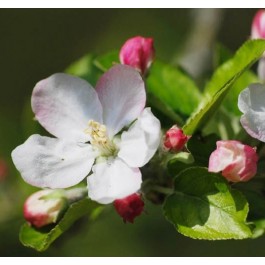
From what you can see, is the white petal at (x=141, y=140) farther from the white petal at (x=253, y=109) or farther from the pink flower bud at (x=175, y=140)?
the white petal at (x=253, y=109)

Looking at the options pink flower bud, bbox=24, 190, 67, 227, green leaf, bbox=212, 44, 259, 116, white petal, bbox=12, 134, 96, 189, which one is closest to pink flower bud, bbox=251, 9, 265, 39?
green leaf, bbox=212, 44, 259, 116

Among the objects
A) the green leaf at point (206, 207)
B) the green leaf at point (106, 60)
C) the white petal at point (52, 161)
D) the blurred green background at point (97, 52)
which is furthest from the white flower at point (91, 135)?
the blurred green background at point (97, 52)

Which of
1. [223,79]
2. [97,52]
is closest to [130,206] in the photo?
[223,79]

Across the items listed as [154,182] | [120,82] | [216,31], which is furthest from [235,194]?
[216,31]

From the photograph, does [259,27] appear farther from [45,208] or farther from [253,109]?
[45,208]

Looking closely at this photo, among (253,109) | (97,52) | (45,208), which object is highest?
(253,109)

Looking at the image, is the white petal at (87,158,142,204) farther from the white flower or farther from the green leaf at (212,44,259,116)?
the green leaf at (212,44,259,116)

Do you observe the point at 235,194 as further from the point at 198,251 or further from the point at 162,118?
the point at 198,251
